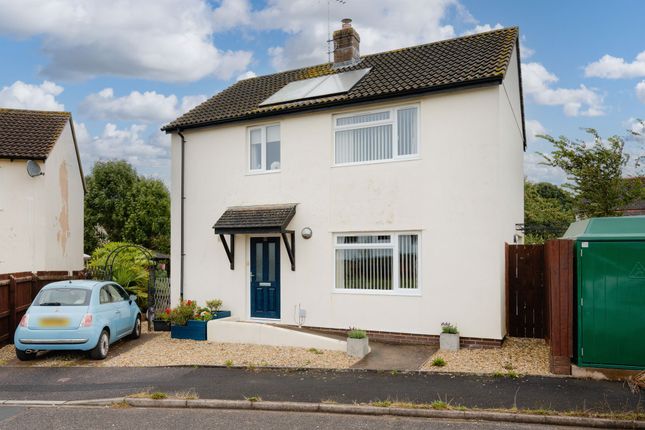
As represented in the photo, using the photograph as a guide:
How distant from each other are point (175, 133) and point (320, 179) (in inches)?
185

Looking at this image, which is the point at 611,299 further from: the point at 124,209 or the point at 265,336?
the point at 124,209

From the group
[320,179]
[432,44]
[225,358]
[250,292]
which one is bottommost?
[225,358]

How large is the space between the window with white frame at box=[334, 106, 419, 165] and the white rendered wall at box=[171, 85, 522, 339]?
0.20 metres

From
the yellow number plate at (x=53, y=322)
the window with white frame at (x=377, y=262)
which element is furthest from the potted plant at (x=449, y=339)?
the yellow number plate at (x=53, y=322)

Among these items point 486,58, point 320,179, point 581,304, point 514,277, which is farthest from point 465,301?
point 486,58

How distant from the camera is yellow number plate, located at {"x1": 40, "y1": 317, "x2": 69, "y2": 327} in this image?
10227 millimetres

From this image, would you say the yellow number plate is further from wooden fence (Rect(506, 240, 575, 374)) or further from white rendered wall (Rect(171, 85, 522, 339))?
wooden fence (Rect(506, 240, 575, 374))

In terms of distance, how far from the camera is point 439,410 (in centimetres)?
688

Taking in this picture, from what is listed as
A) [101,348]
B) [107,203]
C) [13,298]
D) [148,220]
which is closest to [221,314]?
[101,348]

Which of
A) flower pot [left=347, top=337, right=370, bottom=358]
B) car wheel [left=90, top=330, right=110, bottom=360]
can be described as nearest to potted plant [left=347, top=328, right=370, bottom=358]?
flower pot [left=347, top=337, right=370, bottom=358]

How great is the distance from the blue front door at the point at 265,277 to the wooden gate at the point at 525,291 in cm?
531

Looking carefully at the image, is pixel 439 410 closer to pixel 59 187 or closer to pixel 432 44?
pixel 432 44

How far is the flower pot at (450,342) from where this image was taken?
10.6m

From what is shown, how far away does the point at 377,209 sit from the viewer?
1204 centimetres
